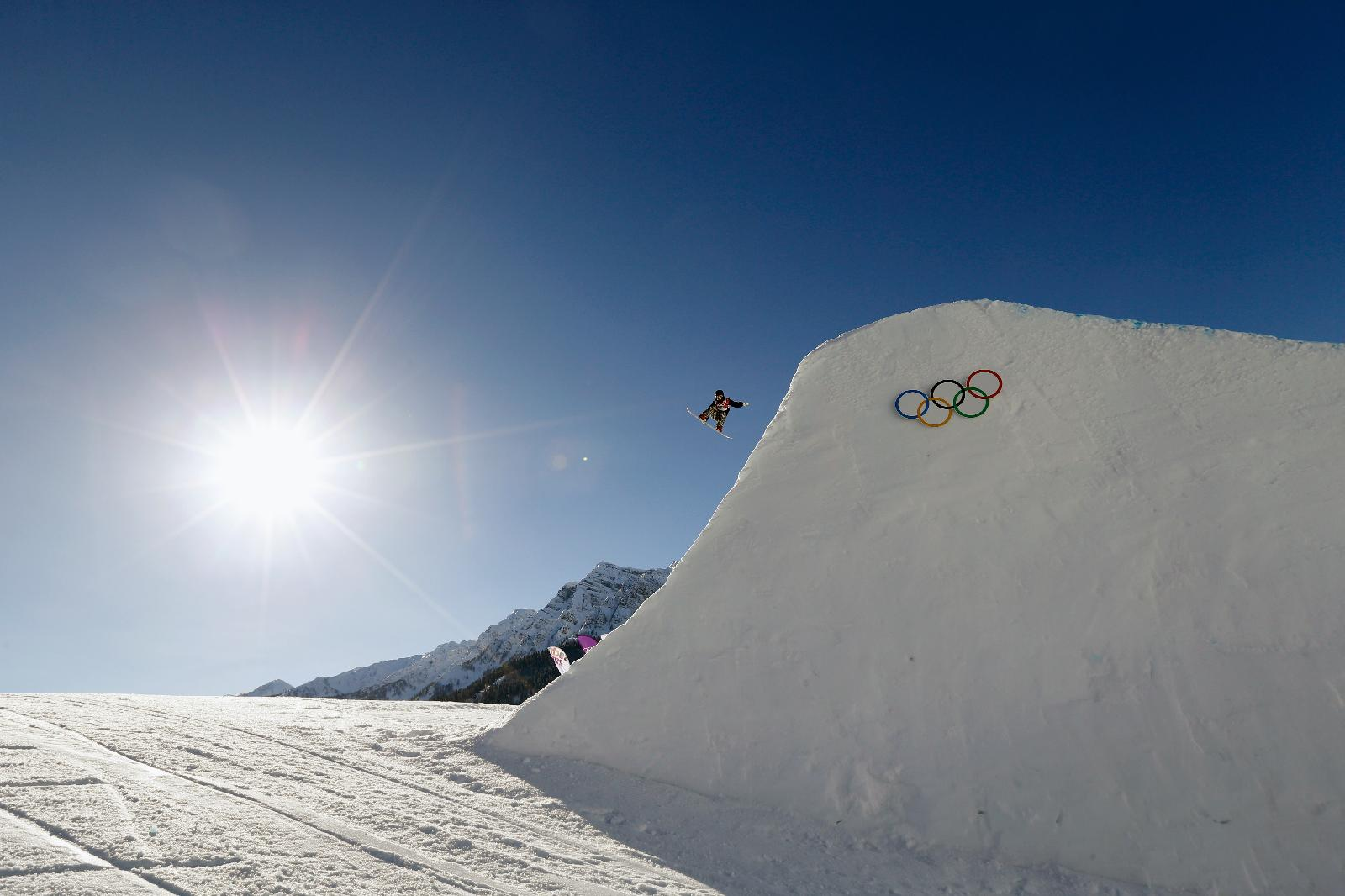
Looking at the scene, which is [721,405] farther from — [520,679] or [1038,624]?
[520,679]

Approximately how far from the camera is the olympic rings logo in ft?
22.6

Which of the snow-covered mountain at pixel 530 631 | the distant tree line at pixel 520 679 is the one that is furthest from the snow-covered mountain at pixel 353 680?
the distant tree line at pixel 520 679

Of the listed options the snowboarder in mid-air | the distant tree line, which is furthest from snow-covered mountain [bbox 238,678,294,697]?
the snowboarder in mid-air

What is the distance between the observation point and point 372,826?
4055mm

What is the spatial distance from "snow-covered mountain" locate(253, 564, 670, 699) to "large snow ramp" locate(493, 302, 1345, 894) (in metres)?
93.0

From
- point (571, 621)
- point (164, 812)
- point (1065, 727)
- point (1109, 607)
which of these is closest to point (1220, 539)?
point (1109, 607)

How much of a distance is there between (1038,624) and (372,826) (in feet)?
18.4

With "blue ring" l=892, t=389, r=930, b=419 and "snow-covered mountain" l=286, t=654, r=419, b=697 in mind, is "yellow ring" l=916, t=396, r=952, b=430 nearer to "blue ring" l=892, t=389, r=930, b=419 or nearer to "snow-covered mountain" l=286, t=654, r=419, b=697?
"blue ring" l=892, t=389, r=930, b=419

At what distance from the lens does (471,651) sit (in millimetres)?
125750

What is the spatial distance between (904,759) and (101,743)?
6582mm

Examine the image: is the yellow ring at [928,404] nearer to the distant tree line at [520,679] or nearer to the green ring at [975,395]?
the green ring at [975,395]

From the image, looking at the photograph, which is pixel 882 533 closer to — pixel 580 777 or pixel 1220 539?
pixel 1220 539

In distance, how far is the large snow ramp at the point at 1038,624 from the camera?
199 inches

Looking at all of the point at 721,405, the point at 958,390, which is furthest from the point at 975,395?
the point at 721,405
